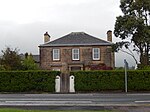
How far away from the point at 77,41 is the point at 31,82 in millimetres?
21647

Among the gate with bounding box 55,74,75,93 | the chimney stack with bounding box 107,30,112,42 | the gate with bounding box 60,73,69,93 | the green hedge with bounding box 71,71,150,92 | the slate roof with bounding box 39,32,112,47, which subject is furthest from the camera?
the chimney stack with bounding box 107,30,112,42

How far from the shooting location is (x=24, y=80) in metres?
31.2

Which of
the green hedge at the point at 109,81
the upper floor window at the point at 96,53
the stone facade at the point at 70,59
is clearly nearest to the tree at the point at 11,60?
the stone facade at the point at 70,59

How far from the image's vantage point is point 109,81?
30781 millimetres

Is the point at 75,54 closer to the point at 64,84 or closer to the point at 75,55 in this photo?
the point at 75,55

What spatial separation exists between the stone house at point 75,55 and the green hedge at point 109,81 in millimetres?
18892

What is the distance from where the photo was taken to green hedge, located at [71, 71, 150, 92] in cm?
3056

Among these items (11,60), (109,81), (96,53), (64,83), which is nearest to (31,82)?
(64,83)

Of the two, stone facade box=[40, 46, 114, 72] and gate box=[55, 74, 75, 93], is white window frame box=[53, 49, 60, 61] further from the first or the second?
gate box=[55, 74, 75, 93]

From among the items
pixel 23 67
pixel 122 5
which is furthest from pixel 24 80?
pixel 122 5

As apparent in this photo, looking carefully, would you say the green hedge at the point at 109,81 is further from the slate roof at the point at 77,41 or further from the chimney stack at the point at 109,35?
the chimney stack at the point at 109,35

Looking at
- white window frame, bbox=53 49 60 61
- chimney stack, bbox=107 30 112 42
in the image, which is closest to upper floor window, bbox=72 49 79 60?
white window frame, bbox=53 49 60 61

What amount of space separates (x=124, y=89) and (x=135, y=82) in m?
1.19

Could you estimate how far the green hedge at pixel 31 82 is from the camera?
31.1 m
